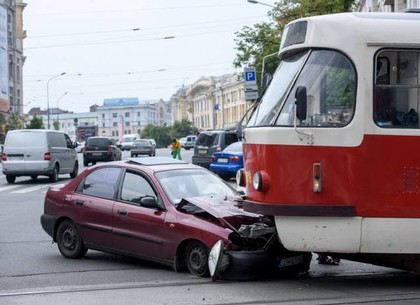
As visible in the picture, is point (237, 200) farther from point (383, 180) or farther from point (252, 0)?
point (252, 0)

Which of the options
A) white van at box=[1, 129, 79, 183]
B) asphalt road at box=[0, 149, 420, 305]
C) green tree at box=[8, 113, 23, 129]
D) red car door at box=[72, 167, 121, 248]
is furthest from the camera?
green tree at box=[8, 113, 23, 129]

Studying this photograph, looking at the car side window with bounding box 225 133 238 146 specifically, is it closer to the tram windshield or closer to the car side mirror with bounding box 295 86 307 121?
the tram windshield

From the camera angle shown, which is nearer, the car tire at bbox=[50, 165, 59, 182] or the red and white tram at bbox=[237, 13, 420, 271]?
the red and white tram at bbox=[237, 13, 420, 271]

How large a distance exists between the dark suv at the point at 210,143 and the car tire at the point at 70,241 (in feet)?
60.0

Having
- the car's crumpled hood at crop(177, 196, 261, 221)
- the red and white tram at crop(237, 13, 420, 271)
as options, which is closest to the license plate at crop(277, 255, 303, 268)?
the car's crumpled hood at crop(177, 196, 261, 221)

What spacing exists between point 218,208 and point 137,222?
1222 mm

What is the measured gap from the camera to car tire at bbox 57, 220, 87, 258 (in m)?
10.1

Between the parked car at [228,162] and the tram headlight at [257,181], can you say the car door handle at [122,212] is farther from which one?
the parked car at [228,162]

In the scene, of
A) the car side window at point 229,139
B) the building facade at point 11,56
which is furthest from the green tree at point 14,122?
the car side window at point 229,139

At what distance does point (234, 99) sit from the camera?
11225cm

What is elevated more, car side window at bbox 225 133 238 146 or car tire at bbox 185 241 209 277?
car side window at bbox 225 133 238 146

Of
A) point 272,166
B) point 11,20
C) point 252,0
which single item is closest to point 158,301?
point 272,166

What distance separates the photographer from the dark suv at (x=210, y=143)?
2886 cm

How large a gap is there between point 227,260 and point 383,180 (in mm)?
2076
